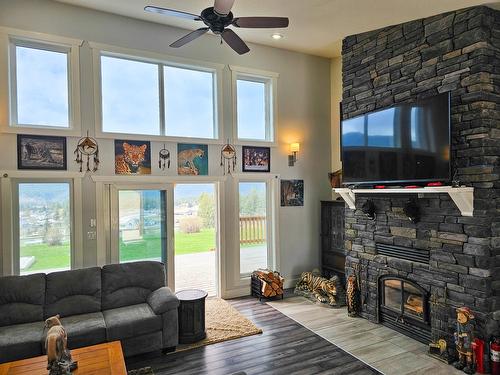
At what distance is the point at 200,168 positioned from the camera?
5203 mm

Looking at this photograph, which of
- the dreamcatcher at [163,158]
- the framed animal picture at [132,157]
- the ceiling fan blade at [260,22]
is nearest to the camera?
the ceiling fan blade at [260,22]

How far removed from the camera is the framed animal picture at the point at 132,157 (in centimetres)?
465

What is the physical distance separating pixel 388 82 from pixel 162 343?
4.19 m

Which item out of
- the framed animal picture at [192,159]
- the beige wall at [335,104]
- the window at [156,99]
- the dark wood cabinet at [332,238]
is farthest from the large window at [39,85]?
the beige wall at [335,104]

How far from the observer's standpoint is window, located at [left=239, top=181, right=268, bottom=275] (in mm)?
5691

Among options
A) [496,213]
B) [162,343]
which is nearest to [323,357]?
[162,343]

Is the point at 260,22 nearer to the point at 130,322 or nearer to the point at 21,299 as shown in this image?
the point at 130,322

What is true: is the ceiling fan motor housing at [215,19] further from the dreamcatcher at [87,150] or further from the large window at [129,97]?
the dreamcatcher at [87,150]

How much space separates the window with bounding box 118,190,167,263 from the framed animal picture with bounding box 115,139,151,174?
32 centimetres

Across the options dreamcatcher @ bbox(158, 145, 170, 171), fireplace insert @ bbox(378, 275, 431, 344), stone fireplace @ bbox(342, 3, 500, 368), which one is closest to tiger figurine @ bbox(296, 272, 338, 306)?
stone fireplace @ bbox(342, 3, 500, 368)

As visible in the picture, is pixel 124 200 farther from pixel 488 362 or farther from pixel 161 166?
pixel 488 362

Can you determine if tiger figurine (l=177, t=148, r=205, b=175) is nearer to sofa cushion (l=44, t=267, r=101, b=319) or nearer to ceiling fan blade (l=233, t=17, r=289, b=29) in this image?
sofa cushion (l=44, t=267, r=101, b=319)

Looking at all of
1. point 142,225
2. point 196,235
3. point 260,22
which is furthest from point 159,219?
point 260,22

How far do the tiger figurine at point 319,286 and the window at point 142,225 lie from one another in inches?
96.8
